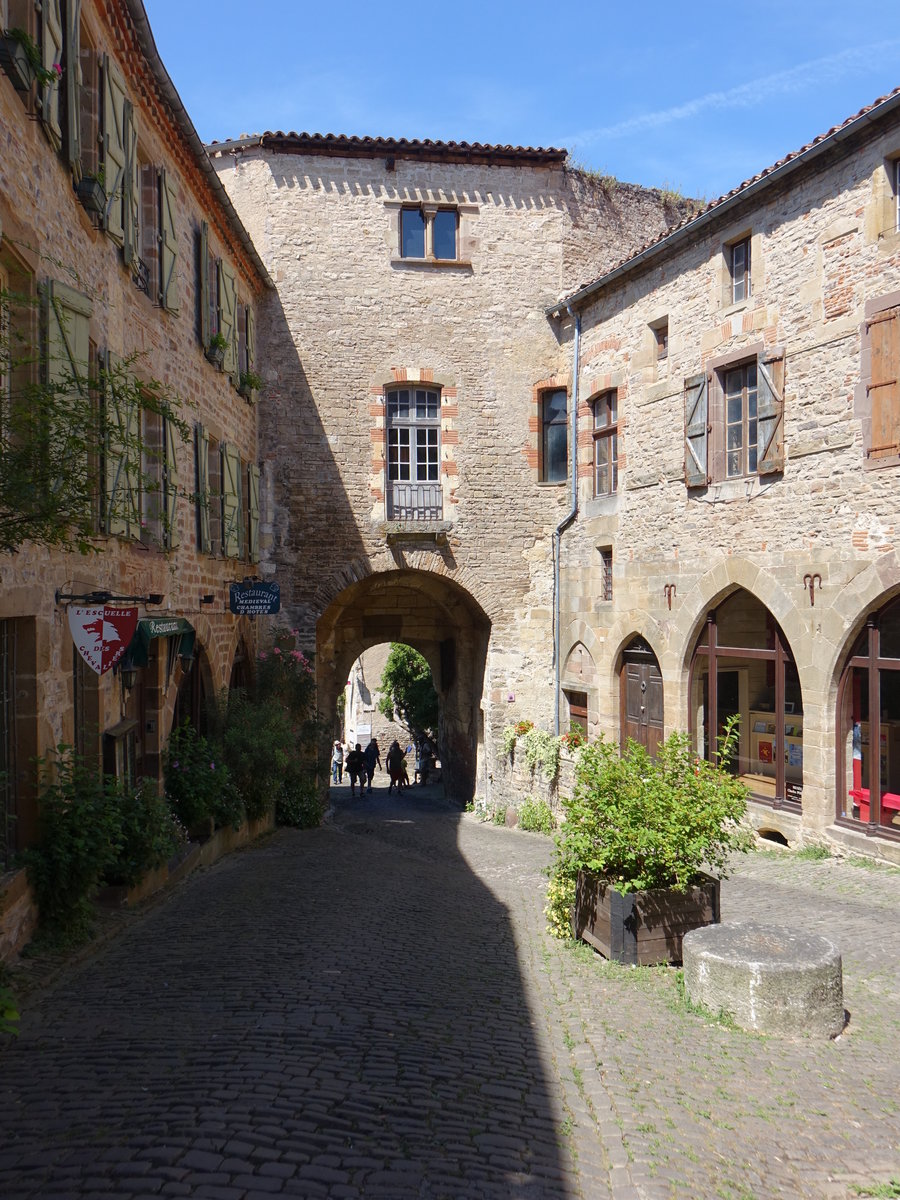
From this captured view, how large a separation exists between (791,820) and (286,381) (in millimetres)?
10303

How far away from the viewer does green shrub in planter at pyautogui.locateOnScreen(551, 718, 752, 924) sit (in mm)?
7000

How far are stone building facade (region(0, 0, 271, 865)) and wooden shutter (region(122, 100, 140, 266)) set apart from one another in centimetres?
3

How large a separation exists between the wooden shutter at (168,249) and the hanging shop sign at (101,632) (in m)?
4.43

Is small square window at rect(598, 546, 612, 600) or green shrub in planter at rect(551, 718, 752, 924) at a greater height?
small square window at rect(598, 546, 612, 600)

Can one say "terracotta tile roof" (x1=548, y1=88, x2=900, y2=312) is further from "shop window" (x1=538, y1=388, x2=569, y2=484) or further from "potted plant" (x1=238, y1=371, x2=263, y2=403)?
"potted plant" (x1=238, y1=371, x2=263, y2=403)

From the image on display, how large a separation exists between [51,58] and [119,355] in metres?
2.51

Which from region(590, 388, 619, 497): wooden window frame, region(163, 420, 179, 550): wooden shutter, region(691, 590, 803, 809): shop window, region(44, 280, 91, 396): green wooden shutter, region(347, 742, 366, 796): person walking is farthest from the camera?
region(347, 742, 366, 796): person walking

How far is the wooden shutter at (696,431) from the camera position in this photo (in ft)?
41.3

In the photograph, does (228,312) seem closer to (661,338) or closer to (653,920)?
(661,338)

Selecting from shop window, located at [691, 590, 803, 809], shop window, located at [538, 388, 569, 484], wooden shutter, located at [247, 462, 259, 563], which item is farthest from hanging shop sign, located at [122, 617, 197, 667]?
shop window, located at [538, 388, 569, 484]

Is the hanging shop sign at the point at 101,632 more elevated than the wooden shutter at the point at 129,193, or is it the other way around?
the wooden shutter at the point at 129,193

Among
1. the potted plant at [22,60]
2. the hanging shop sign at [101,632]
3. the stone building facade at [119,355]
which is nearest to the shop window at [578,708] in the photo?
the stone building facade at [119,355]

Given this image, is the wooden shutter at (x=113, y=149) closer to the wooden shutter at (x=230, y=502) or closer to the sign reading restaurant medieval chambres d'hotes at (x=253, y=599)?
the wooden shutter at (x=230, y=502)

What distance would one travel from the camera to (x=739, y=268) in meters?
12.3
